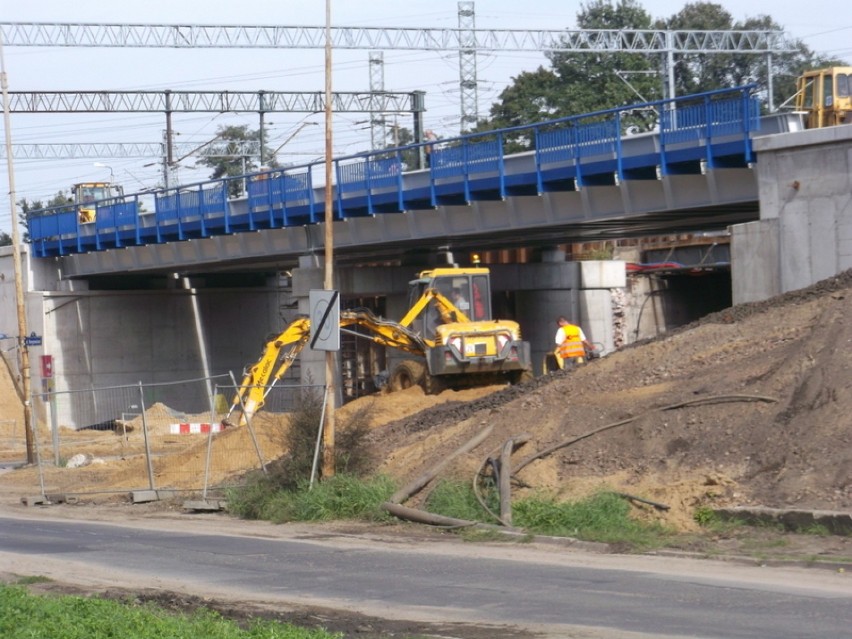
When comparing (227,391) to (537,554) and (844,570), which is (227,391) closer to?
(537,554)

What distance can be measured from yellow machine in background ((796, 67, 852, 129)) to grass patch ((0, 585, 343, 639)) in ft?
84.6

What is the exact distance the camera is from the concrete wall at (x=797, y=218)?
907 inches

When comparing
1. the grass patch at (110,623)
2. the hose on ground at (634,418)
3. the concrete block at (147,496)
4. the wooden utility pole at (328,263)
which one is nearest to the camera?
the grass patch at (110,623)

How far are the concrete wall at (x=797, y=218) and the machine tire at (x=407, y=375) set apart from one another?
10.1 m

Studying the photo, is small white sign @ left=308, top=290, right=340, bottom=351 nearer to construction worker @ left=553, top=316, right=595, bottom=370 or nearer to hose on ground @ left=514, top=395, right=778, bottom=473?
hose on ground @ left=514, top=395, right=778, bottom=473

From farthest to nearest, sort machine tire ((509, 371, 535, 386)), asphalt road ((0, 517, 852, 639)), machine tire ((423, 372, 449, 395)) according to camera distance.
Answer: machine tire ((509, 371, 535, 386))
machine tire ((423, 372, 449, 395))
asphalt road ((0, 517, 852, 639))

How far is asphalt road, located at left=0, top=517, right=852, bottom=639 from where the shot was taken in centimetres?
990

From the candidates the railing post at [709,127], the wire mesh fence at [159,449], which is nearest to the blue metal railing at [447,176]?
the railing post at [709,127]

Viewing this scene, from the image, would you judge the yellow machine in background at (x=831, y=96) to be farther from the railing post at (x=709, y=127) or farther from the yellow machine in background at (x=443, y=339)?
the yellow machine in background at (x=443, y=339)

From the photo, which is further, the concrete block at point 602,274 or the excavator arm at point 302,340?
the concrete block at point 602,274

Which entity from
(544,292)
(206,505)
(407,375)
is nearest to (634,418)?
(206,505)

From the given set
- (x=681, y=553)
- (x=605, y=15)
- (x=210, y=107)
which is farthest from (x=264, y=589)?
(x=605, y=15)

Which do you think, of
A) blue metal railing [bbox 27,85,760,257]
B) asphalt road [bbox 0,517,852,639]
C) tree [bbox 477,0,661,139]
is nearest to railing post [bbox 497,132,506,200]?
blue metal railing [bbox 27,85,760,257]

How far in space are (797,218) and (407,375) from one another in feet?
40.2
